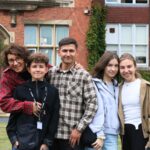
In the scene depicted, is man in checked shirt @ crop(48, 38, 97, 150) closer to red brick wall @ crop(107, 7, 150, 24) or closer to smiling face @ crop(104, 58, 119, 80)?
smiling face @ crop(104, 58, 119, 80)

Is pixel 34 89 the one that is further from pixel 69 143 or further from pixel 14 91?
pixel 69 143

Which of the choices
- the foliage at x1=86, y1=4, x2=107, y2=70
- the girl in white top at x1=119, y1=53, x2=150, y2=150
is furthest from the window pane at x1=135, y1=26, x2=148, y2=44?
the girl in white top at x1=119, y1=53, x2=150, y2=150

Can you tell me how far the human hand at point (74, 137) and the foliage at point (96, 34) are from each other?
16.8 m

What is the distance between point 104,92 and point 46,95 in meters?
0.72

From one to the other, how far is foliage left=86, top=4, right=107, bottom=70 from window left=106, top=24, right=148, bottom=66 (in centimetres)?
94

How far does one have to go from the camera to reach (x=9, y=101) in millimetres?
Answer: 5113

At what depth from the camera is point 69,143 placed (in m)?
5.27

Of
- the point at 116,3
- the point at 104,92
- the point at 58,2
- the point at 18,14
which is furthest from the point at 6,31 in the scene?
the point at 104,92

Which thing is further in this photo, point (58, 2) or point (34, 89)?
point (58, 2)

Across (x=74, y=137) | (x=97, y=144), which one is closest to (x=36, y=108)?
(x=74, y=137)

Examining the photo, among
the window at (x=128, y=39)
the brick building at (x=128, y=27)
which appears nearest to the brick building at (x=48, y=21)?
the brick building at (x=128, y=27)

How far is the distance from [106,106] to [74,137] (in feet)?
1.67

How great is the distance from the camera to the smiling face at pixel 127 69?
18.3 feet

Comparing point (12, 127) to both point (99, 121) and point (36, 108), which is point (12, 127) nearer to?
point (36, 108)
